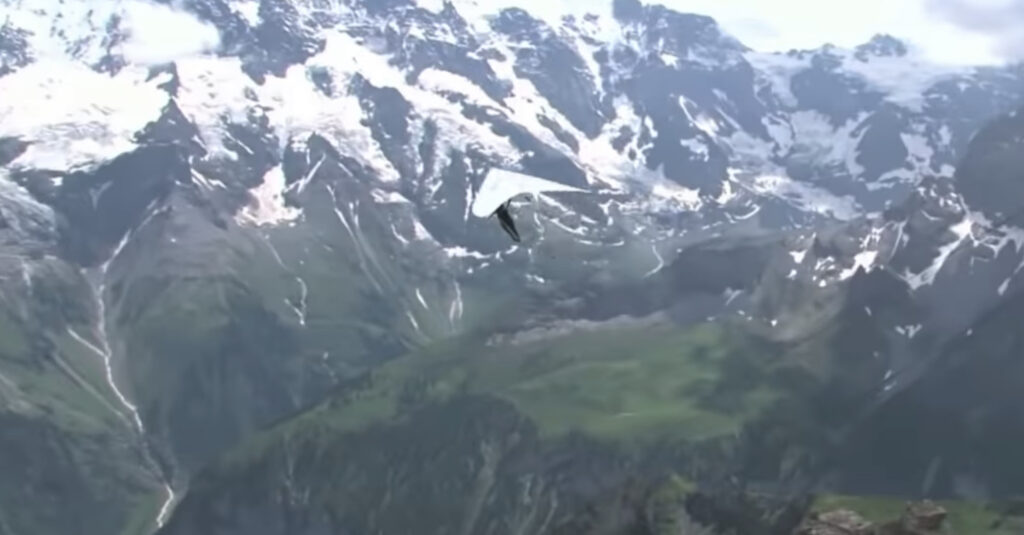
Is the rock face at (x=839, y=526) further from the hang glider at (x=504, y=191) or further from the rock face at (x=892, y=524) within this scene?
the hang glider at (x=504, y=191)

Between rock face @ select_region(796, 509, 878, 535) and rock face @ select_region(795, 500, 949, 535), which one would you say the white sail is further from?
rock face @ select_region(796, 509, 878, 535)

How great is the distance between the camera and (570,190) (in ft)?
265

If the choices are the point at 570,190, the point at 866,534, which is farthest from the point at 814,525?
the point at 570,190

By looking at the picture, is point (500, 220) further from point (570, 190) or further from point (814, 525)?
point (814, 525)

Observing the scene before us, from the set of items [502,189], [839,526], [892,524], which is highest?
[502,189]

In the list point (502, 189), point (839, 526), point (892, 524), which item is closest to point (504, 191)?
point (502, 189)

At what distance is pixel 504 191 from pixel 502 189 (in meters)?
0.34

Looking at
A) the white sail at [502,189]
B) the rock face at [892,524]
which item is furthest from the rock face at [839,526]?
the white sail at [502,189]

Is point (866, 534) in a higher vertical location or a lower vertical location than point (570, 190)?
lower

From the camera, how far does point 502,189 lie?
3059 inches

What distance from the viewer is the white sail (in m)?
76.7

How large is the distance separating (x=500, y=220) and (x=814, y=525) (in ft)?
339

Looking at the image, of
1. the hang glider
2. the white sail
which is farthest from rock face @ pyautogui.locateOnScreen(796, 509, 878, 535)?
the white sail

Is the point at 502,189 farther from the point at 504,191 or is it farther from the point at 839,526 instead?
the point at 839,526
